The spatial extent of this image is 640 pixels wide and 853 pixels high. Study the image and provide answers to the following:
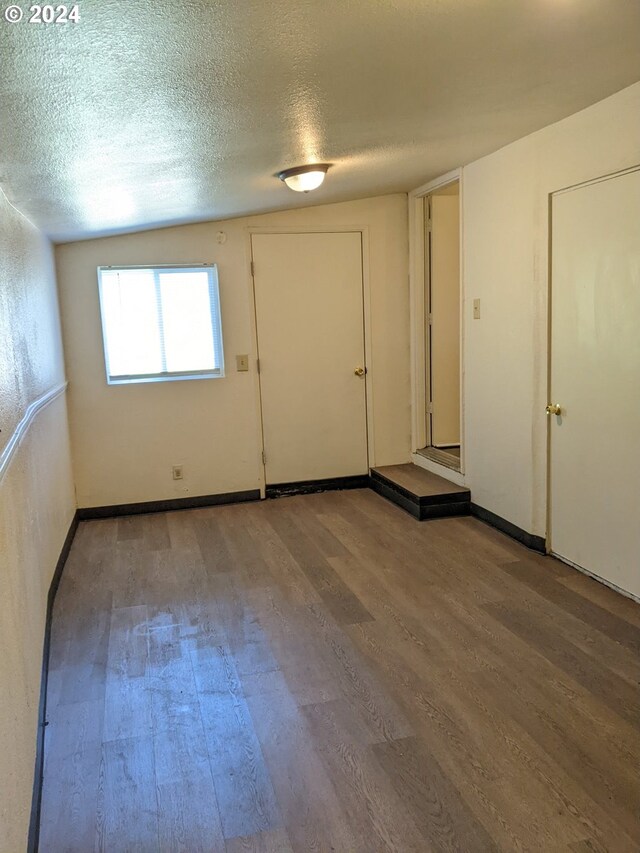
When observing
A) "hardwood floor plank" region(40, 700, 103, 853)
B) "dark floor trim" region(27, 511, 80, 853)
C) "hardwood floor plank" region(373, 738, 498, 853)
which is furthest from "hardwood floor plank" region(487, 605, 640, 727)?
"dark floor trim" region(27, 511, 80, 853)

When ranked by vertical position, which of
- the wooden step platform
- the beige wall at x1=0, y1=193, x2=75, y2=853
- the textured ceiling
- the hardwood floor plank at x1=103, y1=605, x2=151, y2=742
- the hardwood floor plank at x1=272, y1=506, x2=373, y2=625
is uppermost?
the textured ceiling

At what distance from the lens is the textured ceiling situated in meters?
1.60

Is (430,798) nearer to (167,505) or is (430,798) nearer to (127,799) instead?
(127,799)

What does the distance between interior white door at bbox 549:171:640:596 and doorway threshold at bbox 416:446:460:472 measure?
1.32m

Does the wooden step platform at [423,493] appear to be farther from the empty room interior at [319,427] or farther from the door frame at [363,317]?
the door frame at [363,317]

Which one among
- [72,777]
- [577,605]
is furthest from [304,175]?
[72,777]

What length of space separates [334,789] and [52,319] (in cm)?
343

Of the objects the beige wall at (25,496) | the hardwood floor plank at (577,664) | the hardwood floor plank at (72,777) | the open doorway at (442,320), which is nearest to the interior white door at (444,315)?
the open doorway at (442,320)

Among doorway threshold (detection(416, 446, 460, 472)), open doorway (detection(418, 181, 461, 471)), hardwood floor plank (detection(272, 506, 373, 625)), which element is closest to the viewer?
hardwood floor plank (detection(272, 506, 373, 625))

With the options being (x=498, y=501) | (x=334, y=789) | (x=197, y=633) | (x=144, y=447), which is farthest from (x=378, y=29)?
(x=144, y=447)

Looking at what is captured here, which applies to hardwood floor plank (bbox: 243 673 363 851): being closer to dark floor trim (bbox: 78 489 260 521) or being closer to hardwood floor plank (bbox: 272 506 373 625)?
hardwood floor plank (bbox: 272 506 373 625)

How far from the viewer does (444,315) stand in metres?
5.55

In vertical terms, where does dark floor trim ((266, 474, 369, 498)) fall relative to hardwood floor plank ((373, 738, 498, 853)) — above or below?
above

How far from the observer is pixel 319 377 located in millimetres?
5477
